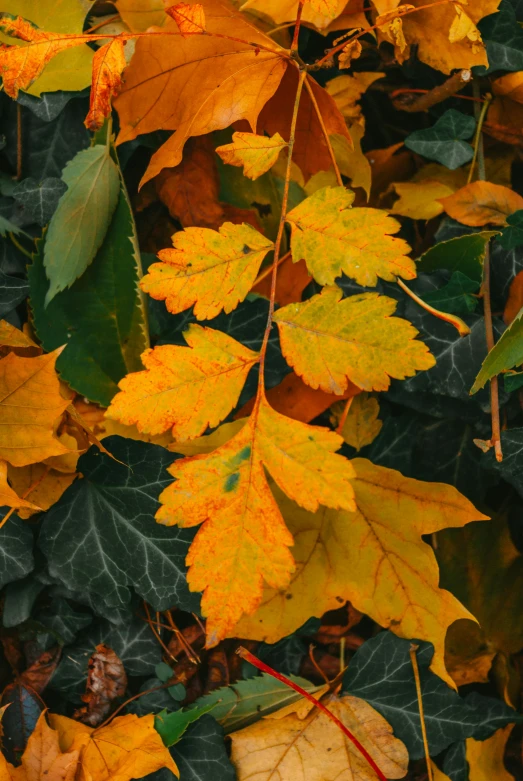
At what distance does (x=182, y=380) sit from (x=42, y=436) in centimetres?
21

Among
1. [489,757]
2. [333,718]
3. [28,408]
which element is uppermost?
[28,408]

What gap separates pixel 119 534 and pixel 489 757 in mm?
529

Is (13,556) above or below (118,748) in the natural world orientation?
above

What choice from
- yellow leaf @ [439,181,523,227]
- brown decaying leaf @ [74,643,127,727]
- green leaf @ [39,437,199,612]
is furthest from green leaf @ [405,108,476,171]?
brown decaying leaf @ [74,643,127,727]

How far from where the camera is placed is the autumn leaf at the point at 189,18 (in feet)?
1.90

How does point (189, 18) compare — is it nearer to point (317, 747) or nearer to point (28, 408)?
point (28, 408)

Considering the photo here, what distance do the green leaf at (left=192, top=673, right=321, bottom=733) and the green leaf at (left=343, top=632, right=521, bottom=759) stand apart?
94 millimetres

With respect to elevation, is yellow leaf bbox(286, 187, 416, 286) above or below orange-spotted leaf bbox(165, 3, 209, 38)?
below

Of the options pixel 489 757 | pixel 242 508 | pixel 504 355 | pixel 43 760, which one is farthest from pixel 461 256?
pixel 43 760

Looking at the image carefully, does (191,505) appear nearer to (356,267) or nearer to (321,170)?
(356,267)

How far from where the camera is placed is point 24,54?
557mm

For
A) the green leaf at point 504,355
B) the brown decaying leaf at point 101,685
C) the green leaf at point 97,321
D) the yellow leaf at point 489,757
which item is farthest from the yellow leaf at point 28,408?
the yellow leaf at point 489,757

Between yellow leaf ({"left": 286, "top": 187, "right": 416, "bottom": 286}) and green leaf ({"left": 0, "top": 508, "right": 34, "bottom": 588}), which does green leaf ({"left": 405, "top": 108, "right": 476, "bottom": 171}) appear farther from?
green leaf ({"left": 0, "top": 508, "right": 34, "bottom": 588})

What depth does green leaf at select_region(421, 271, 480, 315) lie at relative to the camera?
29.0 inches
